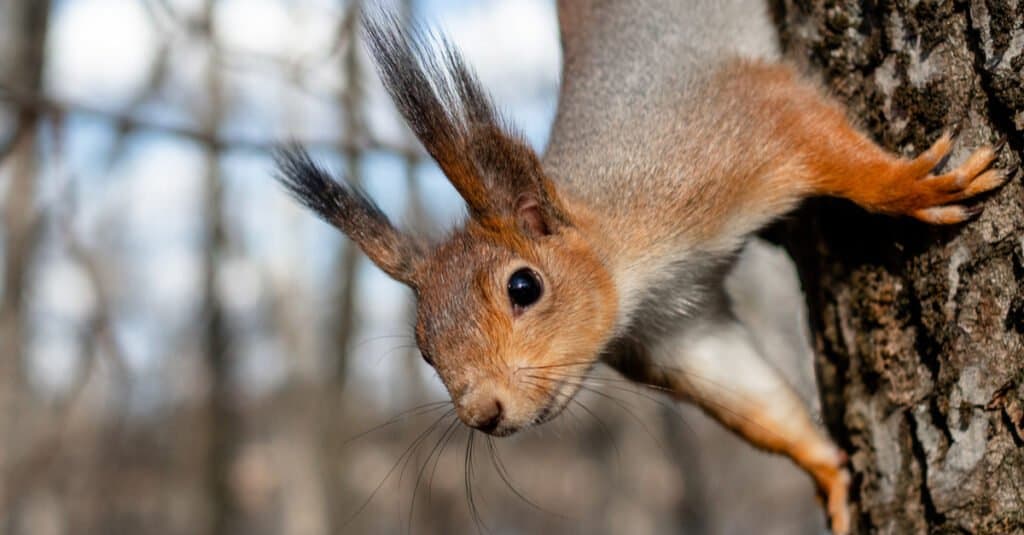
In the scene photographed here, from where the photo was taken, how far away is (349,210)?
230 cm

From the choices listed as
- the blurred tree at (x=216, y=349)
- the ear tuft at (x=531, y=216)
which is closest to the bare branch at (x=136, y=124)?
the ear tuft at (x=531, y=216)

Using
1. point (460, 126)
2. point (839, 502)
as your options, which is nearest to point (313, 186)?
point (460, 126)

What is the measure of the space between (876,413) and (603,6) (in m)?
1.41

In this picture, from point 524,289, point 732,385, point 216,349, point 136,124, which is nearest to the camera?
point 524,289

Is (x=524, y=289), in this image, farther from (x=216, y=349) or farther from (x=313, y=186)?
(x=216, y=349)

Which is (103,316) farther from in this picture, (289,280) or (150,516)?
(150,516)

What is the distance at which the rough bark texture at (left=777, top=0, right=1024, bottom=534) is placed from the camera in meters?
1.55

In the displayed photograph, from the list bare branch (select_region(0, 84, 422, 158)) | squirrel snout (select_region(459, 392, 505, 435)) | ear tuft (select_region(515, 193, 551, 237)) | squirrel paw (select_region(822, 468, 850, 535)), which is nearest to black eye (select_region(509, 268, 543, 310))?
ear tuft (select_region(515, 193, 551, 237))

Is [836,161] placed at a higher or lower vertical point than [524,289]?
higher

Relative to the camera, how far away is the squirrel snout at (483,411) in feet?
6.23

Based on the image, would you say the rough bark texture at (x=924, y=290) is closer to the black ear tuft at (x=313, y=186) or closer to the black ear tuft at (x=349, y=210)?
the black ear tuft at (x=349, y=210)

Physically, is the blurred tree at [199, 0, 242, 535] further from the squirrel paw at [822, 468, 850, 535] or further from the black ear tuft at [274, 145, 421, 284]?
the squirrel paw at [822, 468, 850, 535]

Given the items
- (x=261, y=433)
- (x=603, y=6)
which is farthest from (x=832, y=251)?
(x=261, y=433)

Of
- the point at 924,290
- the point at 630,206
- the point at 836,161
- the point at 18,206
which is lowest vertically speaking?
the point at 18,206
